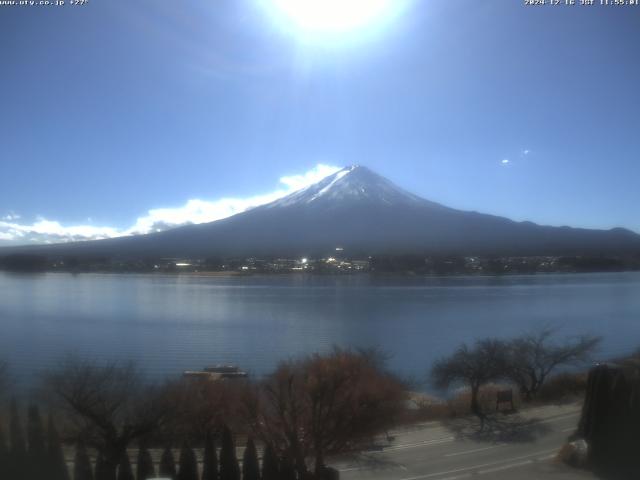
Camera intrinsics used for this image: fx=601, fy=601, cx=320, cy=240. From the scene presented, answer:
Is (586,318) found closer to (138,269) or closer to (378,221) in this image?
(138,269)

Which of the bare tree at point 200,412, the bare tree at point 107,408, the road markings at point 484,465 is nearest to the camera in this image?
the road markings at point 484,465

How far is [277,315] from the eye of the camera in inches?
519

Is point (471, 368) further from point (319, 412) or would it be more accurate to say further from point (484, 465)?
point (319, 412)

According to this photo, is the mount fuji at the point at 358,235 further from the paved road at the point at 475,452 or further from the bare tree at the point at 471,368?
the paved road at the point at 475,452

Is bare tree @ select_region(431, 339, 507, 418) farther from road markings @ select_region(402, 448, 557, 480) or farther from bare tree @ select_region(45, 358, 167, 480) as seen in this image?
bare tree @ select_region(45, 358, 167, 480)

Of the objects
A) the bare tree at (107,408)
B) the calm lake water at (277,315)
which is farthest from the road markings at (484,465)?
the calm lake water at (277,315)

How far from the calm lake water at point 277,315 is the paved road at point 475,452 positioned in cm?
244

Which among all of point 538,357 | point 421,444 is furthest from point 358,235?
point 421,444

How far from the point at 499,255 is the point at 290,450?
60.6 ft

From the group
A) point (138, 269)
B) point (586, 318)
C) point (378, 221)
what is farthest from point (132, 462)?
point (378, 221)

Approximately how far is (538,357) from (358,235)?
18.2m

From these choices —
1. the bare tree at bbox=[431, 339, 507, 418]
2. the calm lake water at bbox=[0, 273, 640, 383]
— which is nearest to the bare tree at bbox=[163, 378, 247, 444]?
the calm lake water at bbox=[0, 273, 640, 383]

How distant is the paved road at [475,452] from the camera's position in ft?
15.2

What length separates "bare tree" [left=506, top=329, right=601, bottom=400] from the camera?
29.2 ft
